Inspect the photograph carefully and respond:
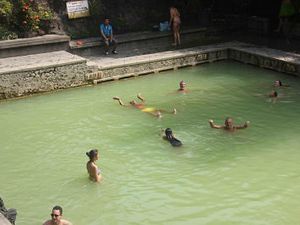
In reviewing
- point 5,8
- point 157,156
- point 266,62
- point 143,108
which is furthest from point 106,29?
point 157,156

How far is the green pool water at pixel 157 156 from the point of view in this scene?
27.5 feet

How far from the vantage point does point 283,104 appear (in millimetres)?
13305

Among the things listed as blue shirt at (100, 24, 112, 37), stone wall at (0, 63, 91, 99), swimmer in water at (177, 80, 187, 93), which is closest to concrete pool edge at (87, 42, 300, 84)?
stone wall at (0, 63, 91, 99)

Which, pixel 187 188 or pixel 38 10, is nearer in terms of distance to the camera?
pixel 187 188

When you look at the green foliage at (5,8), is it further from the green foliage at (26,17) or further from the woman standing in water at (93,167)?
the woman standing in water at (93,167)

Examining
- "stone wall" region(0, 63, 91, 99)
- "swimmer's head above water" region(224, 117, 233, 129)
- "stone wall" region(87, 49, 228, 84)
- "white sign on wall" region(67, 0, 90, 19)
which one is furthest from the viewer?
"white sign on wall" region(67, 0, 90, 19)

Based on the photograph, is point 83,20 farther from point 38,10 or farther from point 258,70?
point 258,70

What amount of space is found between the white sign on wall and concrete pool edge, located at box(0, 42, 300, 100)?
334 centimetres

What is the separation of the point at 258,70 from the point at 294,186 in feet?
28.6

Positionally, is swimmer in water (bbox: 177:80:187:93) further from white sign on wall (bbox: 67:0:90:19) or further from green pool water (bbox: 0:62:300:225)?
white sign on wall (bbox: 67:0:90:19)

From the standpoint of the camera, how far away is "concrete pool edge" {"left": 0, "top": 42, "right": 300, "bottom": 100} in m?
15.2

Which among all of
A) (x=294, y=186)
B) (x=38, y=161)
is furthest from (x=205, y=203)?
(x=38, y=161)

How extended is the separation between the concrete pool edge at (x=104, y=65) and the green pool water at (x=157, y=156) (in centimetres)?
46

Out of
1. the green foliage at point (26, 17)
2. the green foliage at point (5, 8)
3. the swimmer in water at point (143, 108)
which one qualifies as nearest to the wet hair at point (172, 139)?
the swimmer in water at point (143, 108)
